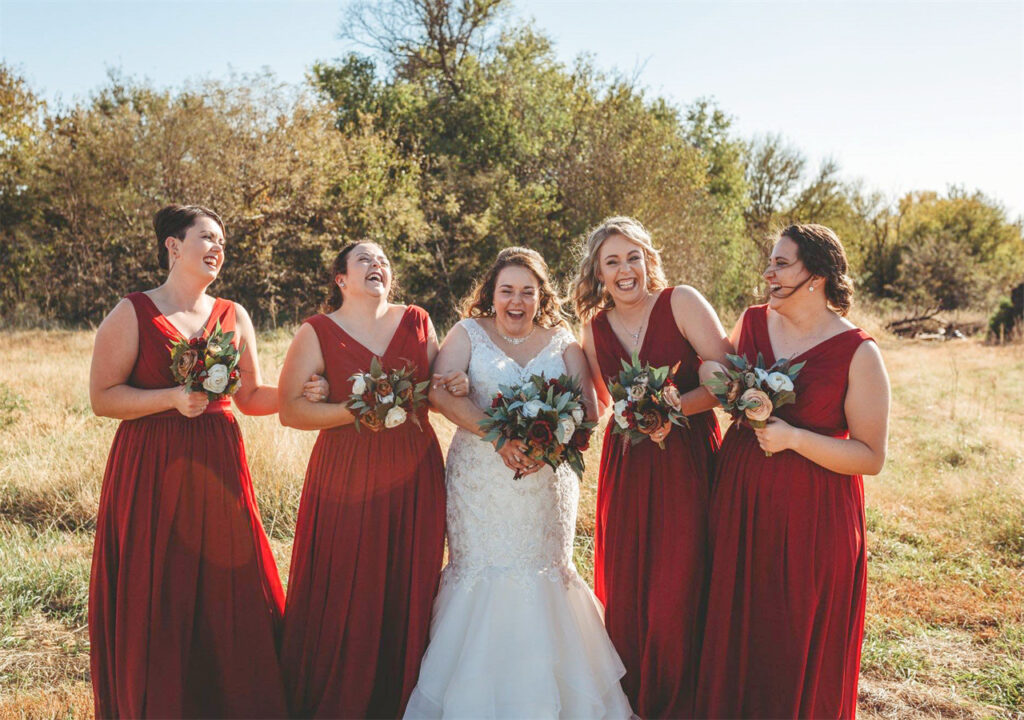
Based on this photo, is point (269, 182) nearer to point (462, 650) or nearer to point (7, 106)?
point (7, 106)

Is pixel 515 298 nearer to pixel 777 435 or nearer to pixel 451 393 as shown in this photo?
pixel 451 393

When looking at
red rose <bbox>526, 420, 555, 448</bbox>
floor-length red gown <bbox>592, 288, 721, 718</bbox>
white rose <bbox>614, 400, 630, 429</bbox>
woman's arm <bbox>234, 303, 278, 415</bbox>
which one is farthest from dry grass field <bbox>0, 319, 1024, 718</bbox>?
red rose <bbox>526, 420, 555, 448</bbox>

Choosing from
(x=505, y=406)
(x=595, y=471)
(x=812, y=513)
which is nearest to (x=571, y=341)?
(x=505, y=406)

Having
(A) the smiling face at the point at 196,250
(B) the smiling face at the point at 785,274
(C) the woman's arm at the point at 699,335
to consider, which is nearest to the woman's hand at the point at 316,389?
(A) the smiling face at the point at 196,250

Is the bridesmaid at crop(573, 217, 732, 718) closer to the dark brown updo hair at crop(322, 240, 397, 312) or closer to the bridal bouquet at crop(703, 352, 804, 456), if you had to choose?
the bridal bouquet at crop(703, 352, 804, 456)

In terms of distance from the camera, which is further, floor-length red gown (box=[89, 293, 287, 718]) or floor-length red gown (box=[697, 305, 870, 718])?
floor-length red gown (box=[89, 293, 287, 718])

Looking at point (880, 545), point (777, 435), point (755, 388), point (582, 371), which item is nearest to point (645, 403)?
point (755, 388)

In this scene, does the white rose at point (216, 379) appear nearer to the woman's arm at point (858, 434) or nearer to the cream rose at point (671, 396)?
the cream rose at point (671, 396)

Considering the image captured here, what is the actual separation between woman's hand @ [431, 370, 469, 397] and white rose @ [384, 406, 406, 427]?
16.4 inches

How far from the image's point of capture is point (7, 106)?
19.8 m

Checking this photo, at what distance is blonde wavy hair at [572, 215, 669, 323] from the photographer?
173 inches

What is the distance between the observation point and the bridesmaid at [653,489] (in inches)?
159

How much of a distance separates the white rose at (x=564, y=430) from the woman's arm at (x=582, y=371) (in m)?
0.55

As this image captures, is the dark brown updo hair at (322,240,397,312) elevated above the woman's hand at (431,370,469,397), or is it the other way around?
the dark brown updo hair at (322,240,397,312)
